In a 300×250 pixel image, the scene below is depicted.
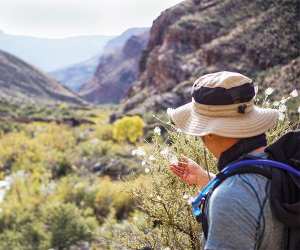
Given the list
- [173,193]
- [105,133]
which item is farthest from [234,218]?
[105,133]

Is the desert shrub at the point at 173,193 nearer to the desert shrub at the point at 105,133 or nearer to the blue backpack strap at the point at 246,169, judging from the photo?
the blue backpack strap at the point at 246,169

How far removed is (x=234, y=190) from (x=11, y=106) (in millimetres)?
96736

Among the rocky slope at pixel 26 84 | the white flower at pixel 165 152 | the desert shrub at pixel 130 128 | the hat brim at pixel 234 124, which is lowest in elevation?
the rocky slope at pixel 26 84

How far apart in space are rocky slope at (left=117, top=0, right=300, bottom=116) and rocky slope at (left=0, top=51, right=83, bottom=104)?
5945 cm

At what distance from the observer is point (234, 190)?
6.14 ft

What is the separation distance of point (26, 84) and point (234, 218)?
486 feet

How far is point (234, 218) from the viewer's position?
1836mm

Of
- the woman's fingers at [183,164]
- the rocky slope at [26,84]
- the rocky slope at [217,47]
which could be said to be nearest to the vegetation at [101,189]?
the woman's fingers at [183,164]

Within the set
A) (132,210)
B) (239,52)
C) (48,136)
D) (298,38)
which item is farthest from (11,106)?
(132,210)

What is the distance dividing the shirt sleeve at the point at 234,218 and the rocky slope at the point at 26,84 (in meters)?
126

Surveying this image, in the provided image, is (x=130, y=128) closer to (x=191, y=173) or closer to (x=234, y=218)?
(x=191, y=173)

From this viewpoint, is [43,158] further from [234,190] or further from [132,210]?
[234,190]

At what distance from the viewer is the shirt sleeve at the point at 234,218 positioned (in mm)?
1840

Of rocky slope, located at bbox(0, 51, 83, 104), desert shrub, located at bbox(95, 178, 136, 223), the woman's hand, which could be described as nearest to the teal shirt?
the woman's hand
